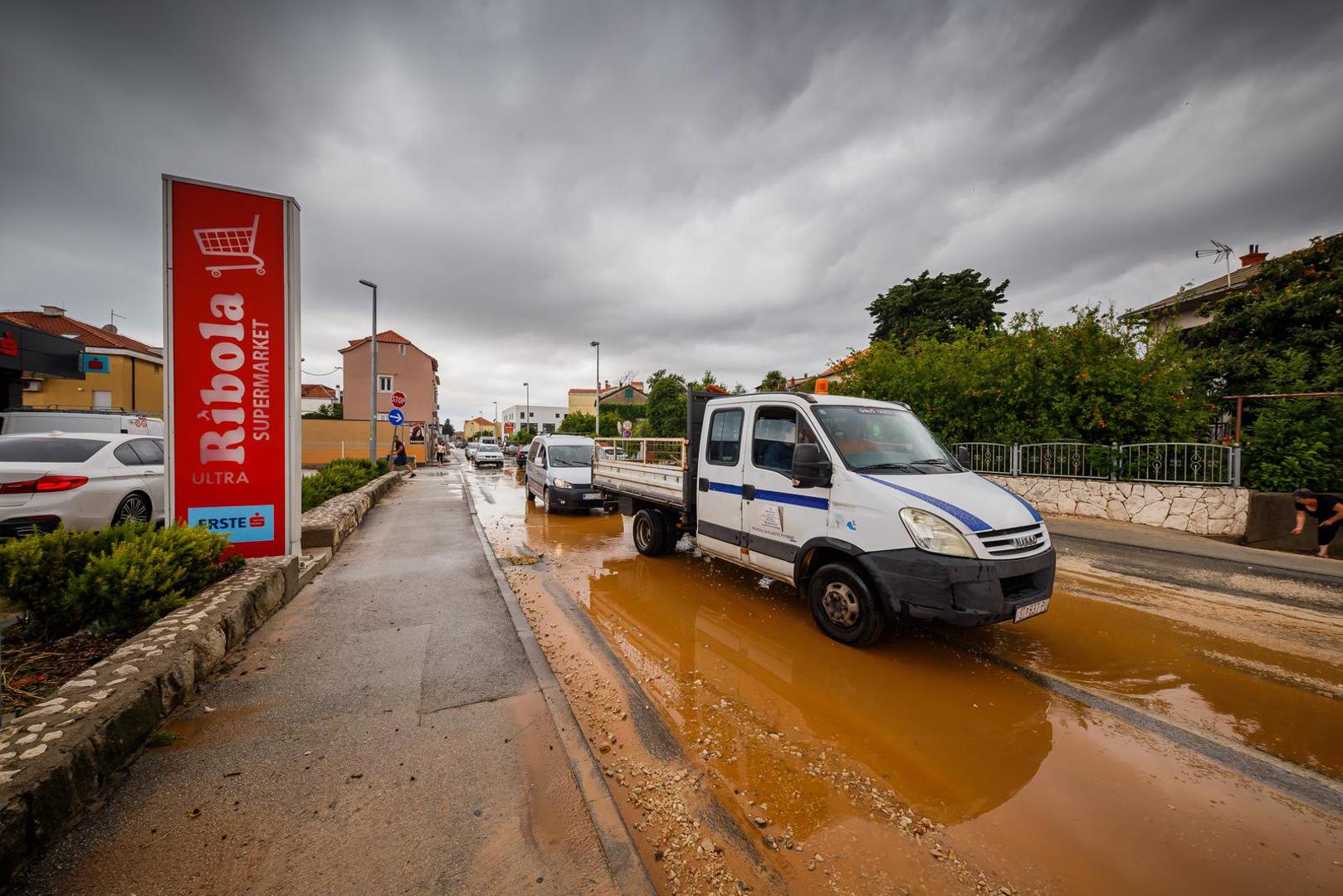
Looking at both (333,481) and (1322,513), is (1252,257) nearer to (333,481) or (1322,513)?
(1322,513)

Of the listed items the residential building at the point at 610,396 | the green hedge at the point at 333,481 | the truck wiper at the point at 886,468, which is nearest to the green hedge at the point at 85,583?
the green hedge at the point at 333,481

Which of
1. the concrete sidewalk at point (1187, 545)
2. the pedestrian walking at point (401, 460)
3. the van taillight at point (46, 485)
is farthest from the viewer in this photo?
the pedestrian walking at point (401, 460)

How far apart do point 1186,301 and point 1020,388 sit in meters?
15.6

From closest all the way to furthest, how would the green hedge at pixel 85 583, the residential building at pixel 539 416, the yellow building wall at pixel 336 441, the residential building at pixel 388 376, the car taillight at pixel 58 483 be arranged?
the green hedge at pixel 85 583 < the car taillight at pixel 58 483 < the yellow building wall at pixel 336 441 < the residential building at pixel 388 376 < the residential building at pixel 539 416

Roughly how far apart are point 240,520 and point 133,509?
3.23 meters

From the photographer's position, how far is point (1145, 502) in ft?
30.8

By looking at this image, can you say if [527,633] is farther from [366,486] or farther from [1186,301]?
[1186,301]

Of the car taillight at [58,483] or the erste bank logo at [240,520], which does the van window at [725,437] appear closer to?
the erste bank logo at [240,520]

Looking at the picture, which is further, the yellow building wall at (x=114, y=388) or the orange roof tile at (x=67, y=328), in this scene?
the orange roof tile at (x=67, y=328)

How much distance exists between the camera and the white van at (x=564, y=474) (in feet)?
34.6

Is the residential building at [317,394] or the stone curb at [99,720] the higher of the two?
the residential building at [317,394]

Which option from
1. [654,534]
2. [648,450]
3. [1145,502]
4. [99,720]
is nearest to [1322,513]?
[1145,502]

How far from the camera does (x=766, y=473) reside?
16.1 feet

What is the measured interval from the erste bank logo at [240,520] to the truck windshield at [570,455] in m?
6.36
